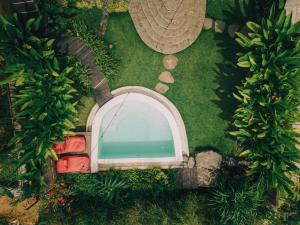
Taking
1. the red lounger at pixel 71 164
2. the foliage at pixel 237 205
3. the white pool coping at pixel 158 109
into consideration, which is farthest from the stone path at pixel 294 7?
the red lounger at pixel 71 164

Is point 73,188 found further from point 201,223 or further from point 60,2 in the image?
point 60,2

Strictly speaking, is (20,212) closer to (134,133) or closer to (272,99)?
(134,133)

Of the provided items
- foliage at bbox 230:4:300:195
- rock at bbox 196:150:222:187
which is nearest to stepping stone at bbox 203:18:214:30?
foliage at bbox 230:4:300:195

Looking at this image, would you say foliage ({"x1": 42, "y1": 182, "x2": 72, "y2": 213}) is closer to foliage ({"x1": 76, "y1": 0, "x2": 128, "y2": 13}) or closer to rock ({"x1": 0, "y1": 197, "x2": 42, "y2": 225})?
rock ({"x1": 0, "y1": 197, "x2": 42, "y2": 225})

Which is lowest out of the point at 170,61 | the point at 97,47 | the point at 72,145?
the point at 72,145

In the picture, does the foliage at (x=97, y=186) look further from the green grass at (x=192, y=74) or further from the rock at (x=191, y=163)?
the green grass at (x=192, y=74)

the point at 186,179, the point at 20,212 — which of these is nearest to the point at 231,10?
the point at 186,179
